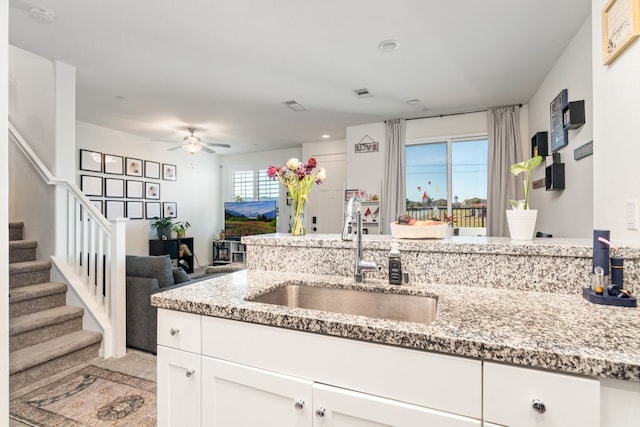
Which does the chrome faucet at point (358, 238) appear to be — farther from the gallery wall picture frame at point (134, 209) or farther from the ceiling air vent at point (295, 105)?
the gallery wall picture frame at point (134, 209)

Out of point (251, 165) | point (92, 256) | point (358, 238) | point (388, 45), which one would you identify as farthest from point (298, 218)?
point (251, 165)

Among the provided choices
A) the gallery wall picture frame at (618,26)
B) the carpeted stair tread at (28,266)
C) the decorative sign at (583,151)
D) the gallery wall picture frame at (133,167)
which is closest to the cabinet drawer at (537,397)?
the gallery wall picture frame at (618,26)

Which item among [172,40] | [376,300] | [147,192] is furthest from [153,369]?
[147,192]

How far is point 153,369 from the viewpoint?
2.48 m

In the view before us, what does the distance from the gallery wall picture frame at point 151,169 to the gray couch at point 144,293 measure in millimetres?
3748

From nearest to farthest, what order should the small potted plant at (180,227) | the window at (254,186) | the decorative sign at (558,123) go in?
the decorative sign at (558,123) < the small potted plant at (180,227) < the window at (254,186)

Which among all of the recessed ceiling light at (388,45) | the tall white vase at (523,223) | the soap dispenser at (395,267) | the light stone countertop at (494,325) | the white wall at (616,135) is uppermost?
the recessed ceiling light at (388,45)

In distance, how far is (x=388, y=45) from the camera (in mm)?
2781

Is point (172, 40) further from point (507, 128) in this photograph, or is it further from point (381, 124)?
point (507, 128)

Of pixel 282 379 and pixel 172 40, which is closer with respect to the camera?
pixel 282 379

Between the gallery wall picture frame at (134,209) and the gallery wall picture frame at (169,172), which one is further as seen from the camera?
the gallery wall picture frame at (169,172)

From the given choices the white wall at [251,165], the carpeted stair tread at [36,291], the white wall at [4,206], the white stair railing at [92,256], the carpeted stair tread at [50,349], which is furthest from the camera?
the white wall at [251,165]

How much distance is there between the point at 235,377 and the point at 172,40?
2762 mm

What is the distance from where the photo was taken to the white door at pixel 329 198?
6301 millimetres
